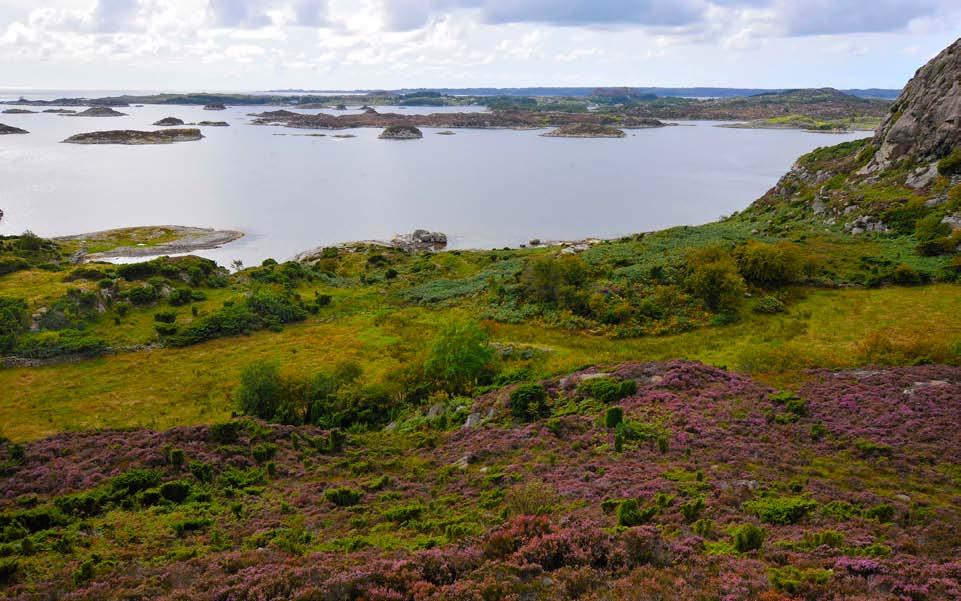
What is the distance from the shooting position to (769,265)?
1710 inches

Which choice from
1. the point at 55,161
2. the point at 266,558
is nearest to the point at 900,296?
the point at 266,558

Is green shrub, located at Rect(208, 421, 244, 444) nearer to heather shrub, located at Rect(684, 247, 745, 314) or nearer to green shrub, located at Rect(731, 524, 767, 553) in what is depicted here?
green shrub, located at Rect(731, 524, 767, 553)

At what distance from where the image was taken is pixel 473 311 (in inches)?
1871

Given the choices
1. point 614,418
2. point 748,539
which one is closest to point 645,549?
point 748,539

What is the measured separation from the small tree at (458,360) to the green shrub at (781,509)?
18.2 metres

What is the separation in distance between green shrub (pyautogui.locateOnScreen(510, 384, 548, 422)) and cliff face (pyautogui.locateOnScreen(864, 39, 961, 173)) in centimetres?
6559

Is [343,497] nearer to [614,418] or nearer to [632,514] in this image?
[632,514]

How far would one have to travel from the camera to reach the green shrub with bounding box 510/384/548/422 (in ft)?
82.4

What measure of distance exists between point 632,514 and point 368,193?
12474cm

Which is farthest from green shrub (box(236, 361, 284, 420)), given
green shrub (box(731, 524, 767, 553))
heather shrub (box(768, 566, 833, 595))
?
heather shrub (box(768, 566, 833, 595))

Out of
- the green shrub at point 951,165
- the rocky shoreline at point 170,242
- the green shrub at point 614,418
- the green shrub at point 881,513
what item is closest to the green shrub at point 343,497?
the green shrub at point 614,418

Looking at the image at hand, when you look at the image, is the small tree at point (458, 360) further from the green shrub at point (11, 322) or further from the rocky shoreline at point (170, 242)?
the rocky shoreline at point (170, 242)

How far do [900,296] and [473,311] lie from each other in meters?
31.0

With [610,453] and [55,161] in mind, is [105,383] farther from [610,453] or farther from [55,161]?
[55,161]
